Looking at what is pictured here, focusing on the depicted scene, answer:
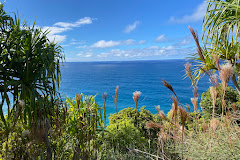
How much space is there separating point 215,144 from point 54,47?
3104 millimetres

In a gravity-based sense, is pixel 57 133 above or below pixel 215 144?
below

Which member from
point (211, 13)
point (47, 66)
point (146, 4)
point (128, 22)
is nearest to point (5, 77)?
point (47, 66)

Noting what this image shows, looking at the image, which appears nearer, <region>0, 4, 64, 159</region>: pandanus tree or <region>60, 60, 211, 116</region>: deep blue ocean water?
<region>0, 4, 64, 159</region>: pandanus tree

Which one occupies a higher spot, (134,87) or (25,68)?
(25,68)

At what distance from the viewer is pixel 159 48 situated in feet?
563

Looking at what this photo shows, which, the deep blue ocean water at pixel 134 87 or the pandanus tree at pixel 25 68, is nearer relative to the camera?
the pandanus tree at pixel 25 68

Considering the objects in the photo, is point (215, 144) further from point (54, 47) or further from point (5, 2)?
point (5, 2)

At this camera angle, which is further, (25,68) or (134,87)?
(134,87)

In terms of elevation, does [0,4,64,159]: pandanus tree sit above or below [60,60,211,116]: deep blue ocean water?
above

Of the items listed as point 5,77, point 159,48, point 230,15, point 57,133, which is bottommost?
point 57,133

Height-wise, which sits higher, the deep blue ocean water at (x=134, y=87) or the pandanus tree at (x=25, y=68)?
the pandanus tree at (x=25, y=68)

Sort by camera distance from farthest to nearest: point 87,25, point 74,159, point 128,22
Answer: point 128,22 < point 87,25 < point 74,159

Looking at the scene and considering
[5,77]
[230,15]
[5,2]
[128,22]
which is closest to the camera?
[5,77]

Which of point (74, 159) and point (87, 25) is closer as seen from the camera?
point (74, 159)
